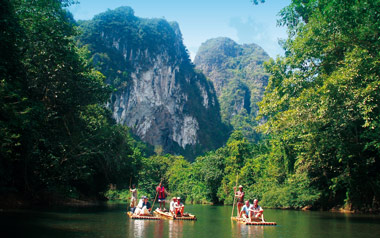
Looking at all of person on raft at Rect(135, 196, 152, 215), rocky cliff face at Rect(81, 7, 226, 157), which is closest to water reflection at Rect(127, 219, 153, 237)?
person on raft at Rect(135, 196, 152, 215)

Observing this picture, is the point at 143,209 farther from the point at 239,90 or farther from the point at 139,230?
the point at 239,90

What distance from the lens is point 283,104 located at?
18719 millimetres

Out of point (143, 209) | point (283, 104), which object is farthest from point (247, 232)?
point (283, 104)

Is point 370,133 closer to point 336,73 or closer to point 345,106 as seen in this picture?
point 345,106

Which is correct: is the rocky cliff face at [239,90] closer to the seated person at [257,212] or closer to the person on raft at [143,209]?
the person on raft at [143,209]

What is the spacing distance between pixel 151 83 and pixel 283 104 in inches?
3811

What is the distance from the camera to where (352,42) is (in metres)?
15.6

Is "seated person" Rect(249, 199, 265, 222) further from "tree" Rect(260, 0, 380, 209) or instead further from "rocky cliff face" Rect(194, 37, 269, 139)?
"rocky cliff face" Rect(194, 37, 269, 139)

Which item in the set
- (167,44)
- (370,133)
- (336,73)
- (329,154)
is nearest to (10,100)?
(336,73)

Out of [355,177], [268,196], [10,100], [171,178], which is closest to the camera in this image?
[10,100]

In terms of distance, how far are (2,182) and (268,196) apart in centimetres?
2024

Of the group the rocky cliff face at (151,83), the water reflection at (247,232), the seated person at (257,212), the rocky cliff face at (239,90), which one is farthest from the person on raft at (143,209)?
the rocky cliff face at (239,90)

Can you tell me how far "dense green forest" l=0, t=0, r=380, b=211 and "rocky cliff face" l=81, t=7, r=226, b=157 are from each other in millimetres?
80922

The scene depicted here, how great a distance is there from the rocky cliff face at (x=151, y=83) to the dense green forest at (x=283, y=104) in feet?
265
